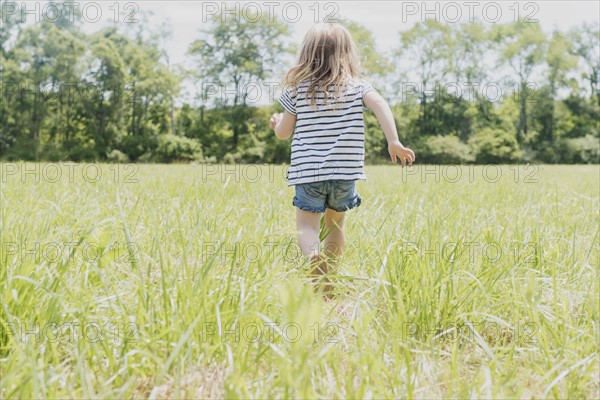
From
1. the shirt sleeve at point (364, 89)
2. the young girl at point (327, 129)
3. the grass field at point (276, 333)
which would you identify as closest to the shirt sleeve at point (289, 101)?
the young girl at point (327, 129)

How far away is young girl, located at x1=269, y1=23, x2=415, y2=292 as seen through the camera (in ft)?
9.06

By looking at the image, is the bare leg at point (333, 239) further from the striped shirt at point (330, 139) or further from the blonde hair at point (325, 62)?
the blonde hair at point (325, 62)

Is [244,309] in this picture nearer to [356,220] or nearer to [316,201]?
[316,201]

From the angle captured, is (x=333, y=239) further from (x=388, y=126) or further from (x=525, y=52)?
(x=525, y=52)

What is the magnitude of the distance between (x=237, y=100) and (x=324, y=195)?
32.2 m

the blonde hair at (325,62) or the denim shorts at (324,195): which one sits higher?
the blonde hair at (325,62)

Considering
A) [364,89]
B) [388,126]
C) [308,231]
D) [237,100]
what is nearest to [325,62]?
[364,89]

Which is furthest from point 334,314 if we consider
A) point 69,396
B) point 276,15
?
point 276,15

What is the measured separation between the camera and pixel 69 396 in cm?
129

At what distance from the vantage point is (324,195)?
2.81m

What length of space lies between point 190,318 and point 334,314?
67 centimetres

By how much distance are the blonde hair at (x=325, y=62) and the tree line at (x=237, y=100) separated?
2841 centimetres

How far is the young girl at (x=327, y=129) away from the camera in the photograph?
9.06 ft

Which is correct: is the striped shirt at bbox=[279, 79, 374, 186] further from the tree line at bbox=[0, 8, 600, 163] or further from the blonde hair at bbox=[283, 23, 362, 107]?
the tree line at bbox=[0, 8, 600, 163]
